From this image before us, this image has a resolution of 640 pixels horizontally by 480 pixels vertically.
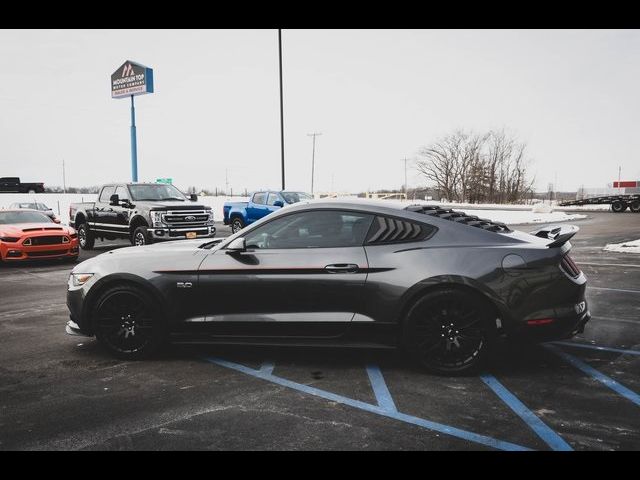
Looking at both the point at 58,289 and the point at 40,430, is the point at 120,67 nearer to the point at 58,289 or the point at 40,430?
the point at 58,289

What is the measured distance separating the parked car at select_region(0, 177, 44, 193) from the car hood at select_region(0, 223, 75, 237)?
5659 centimetres

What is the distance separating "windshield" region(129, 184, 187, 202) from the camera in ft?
50.7

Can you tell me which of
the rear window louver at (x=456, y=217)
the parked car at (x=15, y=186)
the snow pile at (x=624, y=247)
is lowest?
the snow pile at (x=624, y=247)

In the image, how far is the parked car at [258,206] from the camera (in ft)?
66.8

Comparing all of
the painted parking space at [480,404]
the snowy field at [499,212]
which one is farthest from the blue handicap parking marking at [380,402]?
the snowy field at [499,212]

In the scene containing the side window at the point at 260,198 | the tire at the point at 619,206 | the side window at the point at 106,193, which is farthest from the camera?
the tire at the point at 619,206

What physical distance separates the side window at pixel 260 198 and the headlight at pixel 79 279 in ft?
50.8

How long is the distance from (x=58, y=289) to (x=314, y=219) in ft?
21.5

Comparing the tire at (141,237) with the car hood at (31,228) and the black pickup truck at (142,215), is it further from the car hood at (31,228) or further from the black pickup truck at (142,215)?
the car hood at (31,228)

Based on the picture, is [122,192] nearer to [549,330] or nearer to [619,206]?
[549,330]

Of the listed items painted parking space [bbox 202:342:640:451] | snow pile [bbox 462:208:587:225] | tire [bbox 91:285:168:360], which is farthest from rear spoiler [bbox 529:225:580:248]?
snow pile [bbox 462:208:587:225]

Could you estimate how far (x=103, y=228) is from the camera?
16.0m

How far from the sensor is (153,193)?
1576 centimetres

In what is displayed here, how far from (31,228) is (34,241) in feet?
1.46
